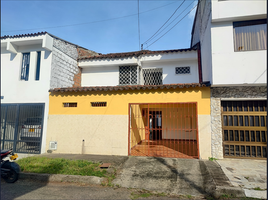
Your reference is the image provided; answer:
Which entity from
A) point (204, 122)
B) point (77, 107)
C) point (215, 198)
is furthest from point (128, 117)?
point (215, 198)

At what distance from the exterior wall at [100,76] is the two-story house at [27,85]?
2115mm

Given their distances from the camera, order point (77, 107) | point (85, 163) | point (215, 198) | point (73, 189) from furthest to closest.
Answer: point (77, 107) → point (85, 163) → point (73, 189) → point (215, 198)

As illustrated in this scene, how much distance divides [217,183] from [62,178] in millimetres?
4312

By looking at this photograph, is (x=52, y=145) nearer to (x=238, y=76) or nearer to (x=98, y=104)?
(x=98, y=104)

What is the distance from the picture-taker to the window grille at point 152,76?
398 inches

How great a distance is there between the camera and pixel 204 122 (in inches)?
262

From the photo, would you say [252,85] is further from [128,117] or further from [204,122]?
[128,117]

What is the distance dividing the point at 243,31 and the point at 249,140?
4174 millimetres

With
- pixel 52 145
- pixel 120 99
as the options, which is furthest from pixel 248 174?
pixel 52 145

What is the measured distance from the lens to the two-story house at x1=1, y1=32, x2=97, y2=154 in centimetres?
787

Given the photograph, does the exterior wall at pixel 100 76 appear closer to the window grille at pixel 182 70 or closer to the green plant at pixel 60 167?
the window grille at pixel 182 70

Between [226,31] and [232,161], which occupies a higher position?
[226,31]

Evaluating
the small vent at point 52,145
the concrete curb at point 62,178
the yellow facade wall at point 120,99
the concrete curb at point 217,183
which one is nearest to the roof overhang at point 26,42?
the yellow facade wall at point 120,99

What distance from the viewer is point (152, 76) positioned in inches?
407
